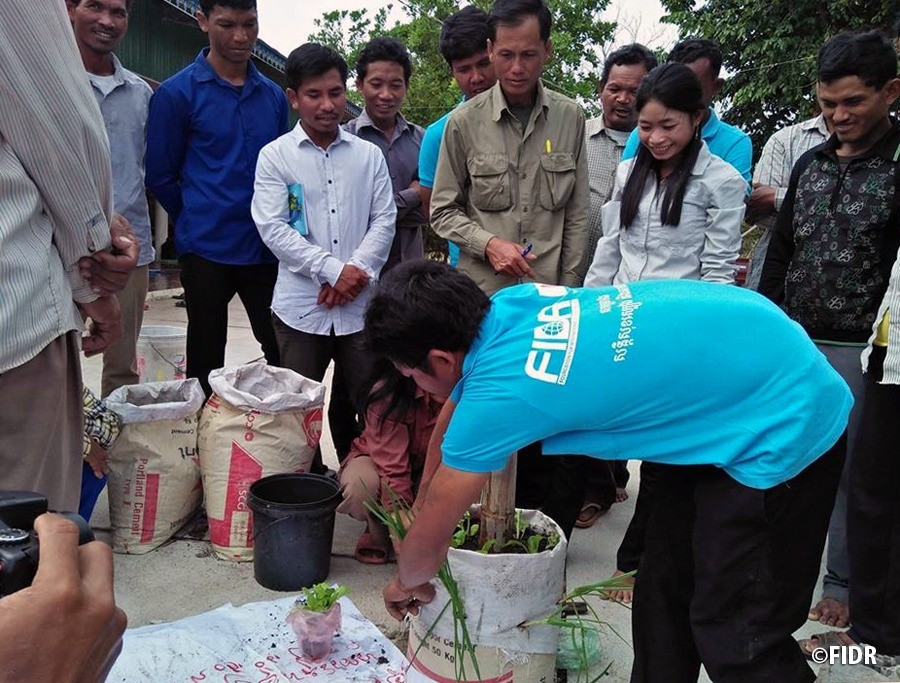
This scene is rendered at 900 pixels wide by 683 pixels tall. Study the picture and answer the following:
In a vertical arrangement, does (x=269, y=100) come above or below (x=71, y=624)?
above

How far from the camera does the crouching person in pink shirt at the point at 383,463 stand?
2779 mm

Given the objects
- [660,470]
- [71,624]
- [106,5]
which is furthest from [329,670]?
[106,5]

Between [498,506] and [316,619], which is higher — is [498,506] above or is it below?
above

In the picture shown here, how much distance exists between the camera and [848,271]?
2.48 m

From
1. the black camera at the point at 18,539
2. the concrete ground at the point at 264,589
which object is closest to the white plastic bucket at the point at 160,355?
the concrete ground at the point at 264,589

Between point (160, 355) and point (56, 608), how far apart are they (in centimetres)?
325

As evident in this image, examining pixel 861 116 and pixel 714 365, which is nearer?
pixel 714 365

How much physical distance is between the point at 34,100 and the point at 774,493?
5.53 feet

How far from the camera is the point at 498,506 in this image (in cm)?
203

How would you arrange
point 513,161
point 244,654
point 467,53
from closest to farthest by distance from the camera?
1. point 244,654
2. point 513,161
3. point 467,53

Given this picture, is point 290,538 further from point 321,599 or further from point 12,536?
point 12,536

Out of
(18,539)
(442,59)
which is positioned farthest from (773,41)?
(18,539)

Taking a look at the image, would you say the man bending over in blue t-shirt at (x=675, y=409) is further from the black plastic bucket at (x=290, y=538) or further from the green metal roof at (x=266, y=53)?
the green metal roof at (x=266, y=53)

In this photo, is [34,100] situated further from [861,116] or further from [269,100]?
[861,116]
